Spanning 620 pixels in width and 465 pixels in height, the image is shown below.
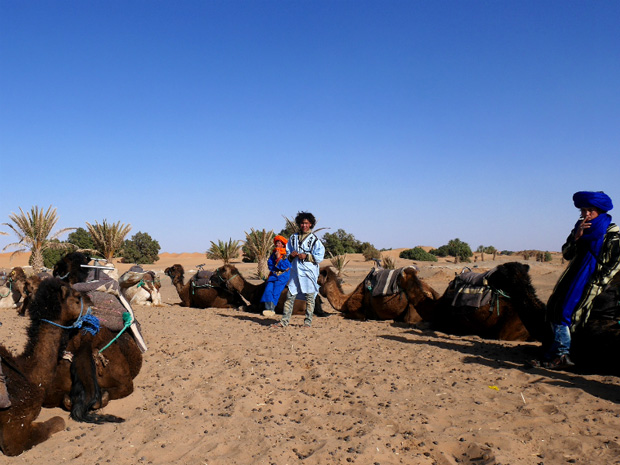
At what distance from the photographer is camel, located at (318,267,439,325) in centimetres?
921

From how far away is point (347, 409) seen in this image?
4.55 metres

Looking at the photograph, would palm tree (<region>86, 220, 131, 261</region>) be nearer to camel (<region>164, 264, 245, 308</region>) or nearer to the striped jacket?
camel (<region>164, 264, 245, 308</region>)

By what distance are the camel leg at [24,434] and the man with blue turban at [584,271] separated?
516 cm

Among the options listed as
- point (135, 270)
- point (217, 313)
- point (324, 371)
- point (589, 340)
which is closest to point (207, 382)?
point (324, 371)

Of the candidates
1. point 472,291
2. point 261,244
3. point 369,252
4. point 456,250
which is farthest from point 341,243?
point 472,291

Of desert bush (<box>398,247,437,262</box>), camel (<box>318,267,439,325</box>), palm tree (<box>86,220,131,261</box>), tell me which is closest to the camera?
camel (<box>318,267,439,325</box>)

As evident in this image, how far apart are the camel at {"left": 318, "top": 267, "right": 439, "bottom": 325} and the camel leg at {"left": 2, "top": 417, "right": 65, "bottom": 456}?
259 inches

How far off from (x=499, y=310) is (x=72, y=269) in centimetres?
625

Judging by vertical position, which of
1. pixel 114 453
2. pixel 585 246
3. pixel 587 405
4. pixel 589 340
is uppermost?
pixel 585 246

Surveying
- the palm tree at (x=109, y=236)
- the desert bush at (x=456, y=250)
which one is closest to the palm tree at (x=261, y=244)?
the palm tree at (x=109, y=236)

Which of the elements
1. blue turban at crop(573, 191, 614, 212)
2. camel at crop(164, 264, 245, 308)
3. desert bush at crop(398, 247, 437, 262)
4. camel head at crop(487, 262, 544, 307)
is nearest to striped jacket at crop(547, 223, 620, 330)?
blue turban at crop(573, 191, 614, 212)

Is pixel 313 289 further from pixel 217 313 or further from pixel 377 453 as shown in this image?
pixel 377 453

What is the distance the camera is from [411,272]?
9.34 meters

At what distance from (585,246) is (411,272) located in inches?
156
